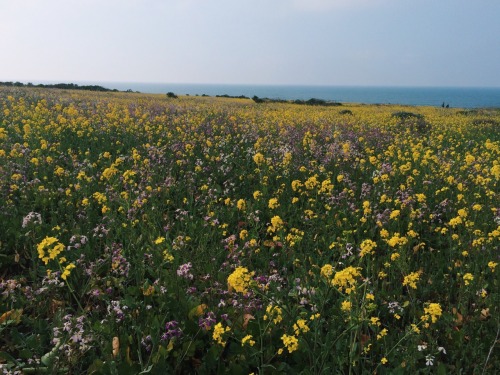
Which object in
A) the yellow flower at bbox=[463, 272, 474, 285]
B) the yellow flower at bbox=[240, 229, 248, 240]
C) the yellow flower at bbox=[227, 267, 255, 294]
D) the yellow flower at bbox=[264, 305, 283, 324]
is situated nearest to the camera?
the yellow flower at bbox=[227, 267, 255, 294]

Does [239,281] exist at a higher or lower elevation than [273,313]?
higher

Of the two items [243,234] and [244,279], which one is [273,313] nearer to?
[244,279]

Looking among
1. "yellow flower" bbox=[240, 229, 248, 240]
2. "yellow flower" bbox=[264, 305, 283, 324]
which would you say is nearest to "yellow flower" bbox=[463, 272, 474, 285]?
"yellow flower" bbox=[264, 305, 283, 324]

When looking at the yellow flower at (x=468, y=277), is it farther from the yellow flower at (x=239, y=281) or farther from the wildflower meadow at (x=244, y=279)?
the yellow flower at (x=239, y=281)

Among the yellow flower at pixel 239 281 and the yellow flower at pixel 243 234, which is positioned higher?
the yellow flower at pixel 239 281

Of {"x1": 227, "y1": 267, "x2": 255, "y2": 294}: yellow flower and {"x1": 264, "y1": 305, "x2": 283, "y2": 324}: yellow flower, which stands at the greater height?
{"x1": 227, "y1": 267, "x2": 255, "y2": 294}: yellow flower

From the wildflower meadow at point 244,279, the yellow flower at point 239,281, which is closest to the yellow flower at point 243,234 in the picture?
the wildflower meadow at point 244,279

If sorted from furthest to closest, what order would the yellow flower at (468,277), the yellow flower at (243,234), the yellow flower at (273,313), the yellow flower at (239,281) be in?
the yellow flower at (243,234) < the yellow flower at (468,277) < the yellow flower at (273,313) < the yellow flower at (239,281)

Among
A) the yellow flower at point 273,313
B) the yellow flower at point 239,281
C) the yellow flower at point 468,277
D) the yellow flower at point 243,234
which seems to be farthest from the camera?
the yellow flower at point 243,234

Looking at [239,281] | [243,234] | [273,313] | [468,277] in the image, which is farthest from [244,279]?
[468,277]

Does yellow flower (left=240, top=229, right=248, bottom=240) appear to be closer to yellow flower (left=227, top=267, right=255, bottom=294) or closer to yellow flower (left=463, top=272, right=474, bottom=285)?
yellow flower (left=227, top=267, right=255, bottom=294)

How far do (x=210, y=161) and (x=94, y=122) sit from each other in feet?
18.1

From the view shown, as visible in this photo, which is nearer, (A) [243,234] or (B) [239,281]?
(B) [239,281]

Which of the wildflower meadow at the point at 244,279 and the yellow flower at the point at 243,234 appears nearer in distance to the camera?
the wildflower meadow at the point at 244,279
